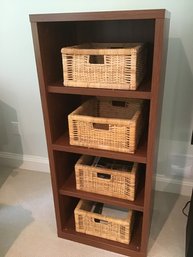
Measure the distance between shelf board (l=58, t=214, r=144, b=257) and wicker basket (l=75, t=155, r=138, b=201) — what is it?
1.01 ft

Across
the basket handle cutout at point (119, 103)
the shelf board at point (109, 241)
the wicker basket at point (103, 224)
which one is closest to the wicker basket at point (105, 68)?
the basket handle cutout at point (119, 103)

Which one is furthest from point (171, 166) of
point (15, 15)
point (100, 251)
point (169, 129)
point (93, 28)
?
point (15, 15)

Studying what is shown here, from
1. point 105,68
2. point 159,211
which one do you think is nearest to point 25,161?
point 159,211

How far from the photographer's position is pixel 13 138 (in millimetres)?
1975

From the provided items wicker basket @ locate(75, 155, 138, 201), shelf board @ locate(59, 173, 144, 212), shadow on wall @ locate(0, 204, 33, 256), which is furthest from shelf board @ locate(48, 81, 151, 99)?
shadow on wall @ locate(0, 204, 33, 256)

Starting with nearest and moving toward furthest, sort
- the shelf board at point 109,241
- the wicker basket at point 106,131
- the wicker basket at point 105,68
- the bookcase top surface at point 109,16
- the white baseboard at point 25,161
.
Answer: the bookcase top surface at point 109,16
the wicker basket at point 105,68
the wicker basket at point 106,131
the shelf board at point 109,241
the white baseboard at point 25,161

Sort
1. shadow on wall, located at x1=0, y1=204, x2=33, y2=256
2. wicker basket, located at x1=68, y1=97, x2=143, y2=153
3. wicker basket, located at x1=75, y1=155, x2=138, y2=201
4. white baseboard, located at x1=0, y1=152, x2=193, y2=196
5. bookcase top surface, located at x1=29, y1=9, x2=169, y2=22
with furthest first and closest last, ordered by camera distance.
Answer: white baseboard, located at x1=0, y1=152, x2=193, y2=196, shadow on wall, located at x1=0, y1=204, x2=33, y2=256, wicker basket, located at x1=75, y1=155, x2=138, y2=201, wicker basket, located at x1=68, y1=97, x2=143, y2=153, bookcase top surface, located at x1=29, y1=9, x2=169, y2=22

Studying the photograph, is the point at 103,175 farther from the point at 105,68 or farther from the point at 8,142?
the point at 8,142

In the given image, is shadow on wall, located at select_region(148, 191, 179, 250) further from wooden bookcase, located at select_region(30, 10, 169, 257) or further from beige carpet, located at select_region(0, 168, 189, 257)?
wooden bookcase, located at select_region(30, 10, 169, 257)

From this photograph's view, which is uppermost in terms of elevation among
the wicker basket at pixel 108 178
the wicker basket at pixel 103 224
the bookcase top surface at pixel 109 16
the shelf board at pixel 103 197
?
the bookcase top surface at pixel 109 16

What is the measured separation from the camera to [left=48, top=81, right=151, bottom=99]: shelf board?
3.00ft

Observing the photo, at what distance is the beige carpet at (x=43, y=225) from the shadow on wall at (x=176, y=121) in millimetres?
187

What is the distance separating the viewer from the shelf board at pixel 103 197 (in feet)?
3.72

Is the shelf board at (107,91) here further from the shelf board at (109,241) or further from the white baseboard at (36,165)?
the white baseboard at (36,165)
